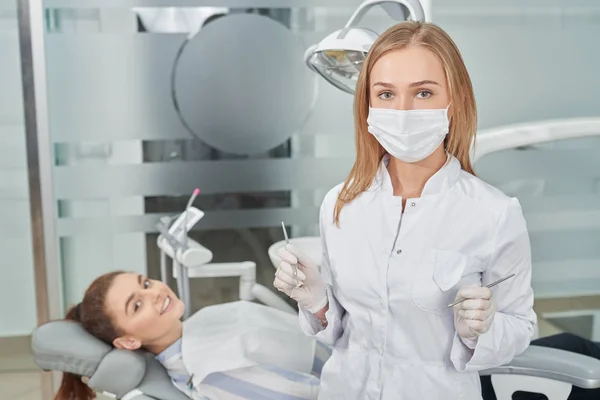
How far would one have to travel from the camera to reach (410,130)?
4.31 feet

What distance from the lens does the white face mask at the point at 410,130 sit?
4.30 ft

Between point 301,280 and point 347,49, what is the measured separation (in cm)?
66

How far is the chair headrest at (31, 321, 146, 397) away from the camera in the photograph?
1845 millimetres

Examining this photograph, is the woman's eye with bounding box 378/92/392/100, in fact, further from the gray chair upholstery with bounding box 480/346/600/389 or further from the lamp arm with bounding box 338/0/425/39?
the gray chair upholstery with bounding box 480/346/600/389

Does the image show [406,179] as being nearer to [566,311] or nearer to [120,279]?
[120,279]

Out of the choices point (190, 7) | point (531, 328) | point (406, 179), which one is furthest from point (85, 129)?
point (531, 328)

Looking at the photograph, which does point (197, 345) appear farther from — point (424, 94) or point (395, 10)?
point (395, 10)

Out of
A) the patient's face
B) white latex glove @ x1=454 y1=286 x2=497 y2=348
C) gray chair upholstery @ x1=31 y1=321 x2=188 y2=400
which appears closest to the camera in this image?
white latex glove @ x1=454 y1=286 x2=497 y2=348

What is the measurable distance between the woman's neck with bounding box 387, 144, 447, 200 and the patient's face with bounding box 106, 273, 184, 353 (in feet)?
3.10

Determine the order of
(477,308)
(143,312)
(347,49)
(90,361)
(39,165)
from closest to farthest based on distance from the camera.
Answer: (477,308) < (347,49) < (90,361) < (143,312) < (39,165)

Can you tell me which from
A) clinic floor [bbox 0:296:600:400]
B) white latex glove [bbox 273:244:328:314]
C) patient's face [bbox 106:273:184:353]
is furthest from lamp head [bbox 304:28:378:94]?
clinic floor [bbox 0:296:600:400]

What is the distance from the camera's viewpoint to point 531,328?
135cm

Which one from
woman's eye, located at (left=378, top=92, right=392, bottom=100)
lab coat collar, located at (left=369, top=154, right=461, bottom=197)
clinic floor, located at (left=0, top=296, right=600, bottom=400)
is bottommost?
clinic floor, located at (left=0, top=296, right=600, bottom=400)

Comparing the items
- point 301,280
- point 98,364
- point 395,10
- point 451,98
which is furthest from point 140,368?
point 395,10
